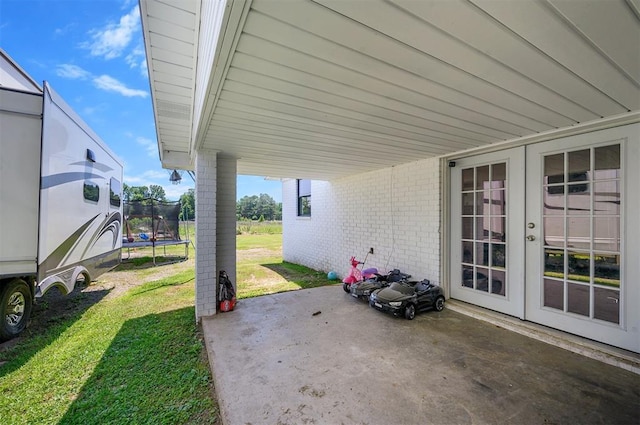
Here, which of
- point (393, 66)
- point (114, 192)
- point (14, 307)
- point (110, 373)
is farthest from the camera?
point (114, 192)

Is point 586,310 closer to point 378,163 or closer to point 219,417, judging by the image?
point 378,163

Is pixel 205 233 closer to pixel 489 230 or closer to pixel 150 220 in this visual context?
pixel 489 230

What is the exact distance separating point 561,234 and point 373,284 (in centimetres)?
250

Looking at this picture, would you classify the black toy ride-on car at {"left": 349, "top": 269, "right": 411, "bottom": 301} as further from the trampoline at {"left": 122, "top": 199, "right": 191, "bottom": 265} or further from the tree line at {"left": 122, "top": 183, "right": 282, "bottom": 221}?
the tree line at {"left": 122, "top": 183, "right": 282, "bottom": 221}

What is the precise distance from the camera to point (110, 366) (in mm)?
2566

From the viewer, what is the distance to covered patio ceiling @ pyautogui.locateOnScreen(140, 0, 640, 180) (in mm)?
1180

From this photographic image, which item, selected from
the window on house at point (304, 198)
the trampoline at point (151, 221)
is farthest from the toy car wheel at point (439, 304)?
the trampoline at point (151, 221)

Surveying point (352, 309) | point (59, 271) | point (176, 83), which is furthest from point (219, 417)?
point (59, 271)

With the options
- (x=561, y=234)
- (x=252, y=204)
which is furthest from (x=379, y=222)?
(x=252, y=204)

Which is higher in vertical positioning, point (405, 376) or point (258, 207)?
point (258, 207)

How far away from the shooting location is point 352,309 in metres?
3.84

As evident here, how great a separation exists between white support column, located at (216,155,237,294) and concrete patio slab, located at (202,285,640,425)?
1069 mm

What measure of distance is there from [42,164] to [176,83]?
2072mm

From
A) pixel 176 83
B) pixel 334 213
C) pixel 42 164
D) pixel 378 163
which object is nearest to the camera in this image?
pixel 176 83
